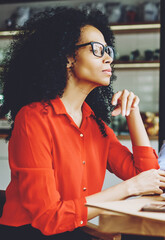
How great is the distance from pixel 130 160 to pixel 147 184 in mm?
316

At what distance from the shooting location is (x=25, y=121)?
1.18 metres

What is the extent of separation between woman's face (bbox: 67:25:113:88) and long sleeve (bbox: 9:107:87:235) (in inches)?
8.9

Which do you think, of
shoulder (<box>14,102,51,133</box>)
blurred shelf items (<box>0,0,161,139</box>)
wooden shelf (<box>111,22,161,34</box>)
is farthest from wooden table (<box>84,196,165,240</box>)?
wooden shelf (<box>111,22,161,34</box>)

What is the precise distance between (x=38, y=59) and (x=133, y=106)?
1.41 feet

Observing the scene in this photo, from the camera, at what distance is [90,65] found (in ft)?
4.24

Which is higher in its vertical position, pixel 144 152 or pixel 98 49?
pixel 98 49

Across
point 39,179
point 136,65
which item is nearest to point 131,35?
point 136,65

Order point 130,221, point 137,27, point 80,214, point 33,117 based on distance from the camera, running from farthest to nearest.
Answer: point 137,27
point 33,117
point 80,214
point 130,221

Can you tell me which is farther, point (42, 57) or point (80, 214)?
point (42, 57)

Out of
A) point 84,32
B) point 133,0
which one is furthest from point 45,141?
point 133,0

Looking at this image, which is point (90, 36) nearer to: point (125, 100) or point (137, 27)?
point (125, 100)

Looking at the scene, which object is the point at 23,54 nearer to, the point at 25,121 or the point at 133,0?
the point at 25,121

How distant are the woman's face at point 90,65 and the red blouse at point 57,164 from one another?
0.47ft

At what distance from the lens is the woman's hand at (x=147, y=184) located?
1122mm
